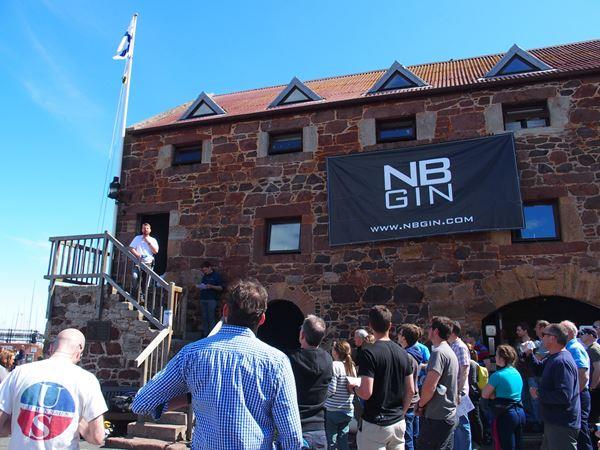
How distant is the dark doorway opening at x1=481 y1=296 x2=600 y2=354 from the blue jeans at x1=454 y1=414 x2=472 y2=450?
5016mm

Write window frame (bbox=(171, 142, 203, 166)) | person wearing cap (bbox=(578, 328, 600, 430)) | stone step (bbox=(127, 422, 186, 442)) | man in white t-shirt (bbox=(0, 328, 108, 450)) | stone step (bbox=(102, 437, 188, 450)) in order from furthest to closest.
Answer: window frame (bbox=(171, 142, 203, 166)) < stone step (bbox=(127, 422, 186, 442)) < stone step (bbox=(102, 437, 188, 450)) < person wearing cap (bbox=(578, 328, 600, 430)) < man in white t-shirt (bbox=(0, 328, 108, 450))

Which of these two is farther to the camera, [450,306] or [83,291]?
[83,291]

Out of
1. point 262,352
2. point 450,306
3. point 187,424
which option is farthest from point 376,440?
point 450,306

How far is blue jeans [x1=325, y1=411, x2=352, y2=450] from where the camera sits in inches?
186

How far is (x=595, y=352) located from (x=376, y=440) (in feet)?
11.0

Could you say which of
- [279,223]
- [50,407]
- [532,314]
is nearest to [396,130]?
[279,223]

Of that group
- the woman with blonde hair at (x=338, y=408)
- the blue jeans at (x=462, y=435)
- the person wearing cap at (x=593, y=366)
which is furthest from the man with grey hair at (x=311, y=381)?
the person wearing cap at (x=593, y=366)

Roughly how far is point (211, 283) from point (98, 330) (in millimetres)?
2305

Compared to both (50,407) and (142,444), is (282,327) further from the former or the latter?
(50,407)

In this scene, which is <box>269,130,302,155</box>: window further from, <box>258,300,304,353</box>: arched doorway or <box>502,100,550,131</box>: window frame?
<box>502,100,550,131</box>: window frame

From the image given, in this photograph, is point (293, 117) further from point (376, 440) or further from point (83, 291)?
point (376, 440)

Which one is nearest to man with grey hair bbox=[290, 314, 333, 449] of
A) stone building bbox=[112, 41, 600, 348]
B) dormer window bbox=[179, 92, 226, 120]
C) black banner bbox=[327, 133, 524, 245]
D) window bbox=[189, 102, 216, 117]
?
stone building bbox=[112, 41, 600, 348]

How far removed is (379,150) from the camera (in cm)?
998

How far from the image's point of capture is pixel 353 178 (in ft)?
32.6
